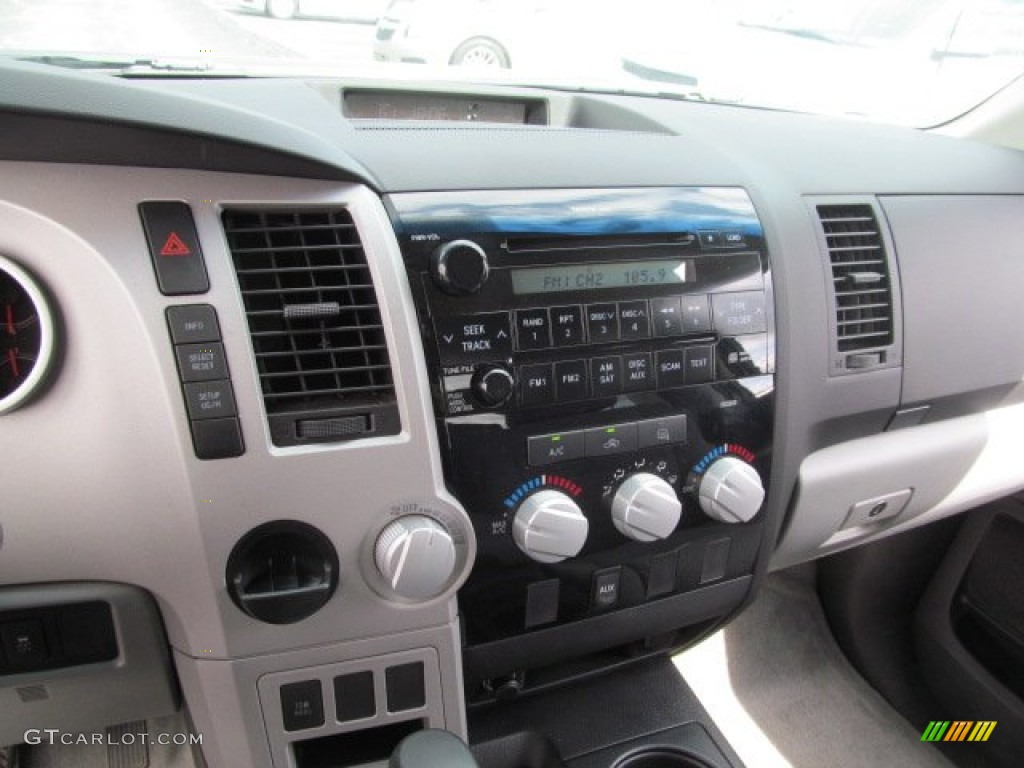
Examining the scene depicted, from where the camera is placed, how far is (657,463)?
0.94m

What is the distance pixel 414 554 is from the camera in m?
0.76

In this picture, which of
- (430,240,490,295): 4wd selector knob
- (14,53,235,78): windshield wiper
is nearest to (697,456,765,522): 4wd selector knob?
(430,240,490,295): 4wd selector knob

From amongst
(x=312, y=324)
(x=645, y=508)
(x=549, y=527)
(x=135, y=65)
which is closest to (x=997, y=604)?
(x=645, y=508)

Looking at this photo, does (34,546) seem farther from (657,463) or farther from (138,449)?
(657,463)

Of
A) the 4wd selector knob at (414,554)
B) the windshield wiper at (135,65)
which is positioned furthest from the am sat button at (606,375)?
the windshield wiper at (135,65)

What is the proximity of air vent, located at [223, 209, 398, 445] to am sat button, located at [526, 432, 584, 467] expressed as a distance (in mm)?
169

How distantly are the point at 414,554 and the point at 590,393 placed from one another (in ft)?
0.87

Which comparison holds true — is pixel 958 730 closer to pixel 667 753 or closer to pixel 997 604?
pixel 997 604

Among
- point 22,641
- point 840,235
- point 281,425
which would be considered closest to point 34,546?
point 22,641

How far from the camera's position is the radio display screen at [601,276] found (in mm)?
841

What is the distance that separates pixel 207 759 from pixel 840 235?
41.1 inches

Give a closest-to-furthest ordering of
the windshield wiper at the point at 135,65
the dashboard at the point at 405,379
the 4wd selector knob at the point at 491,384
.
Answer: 1. the dashboard at the point at 405,379
2. the 4wd selector knob at the point at 491,384
3. the windshield wiper at the point at 135,65

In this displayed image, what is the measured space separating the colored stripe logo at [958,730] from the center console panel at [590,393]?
0.97m

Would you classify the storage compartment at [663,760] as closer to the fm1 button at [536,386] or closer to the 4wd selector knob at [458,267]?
the fm1 button at [536,386]
